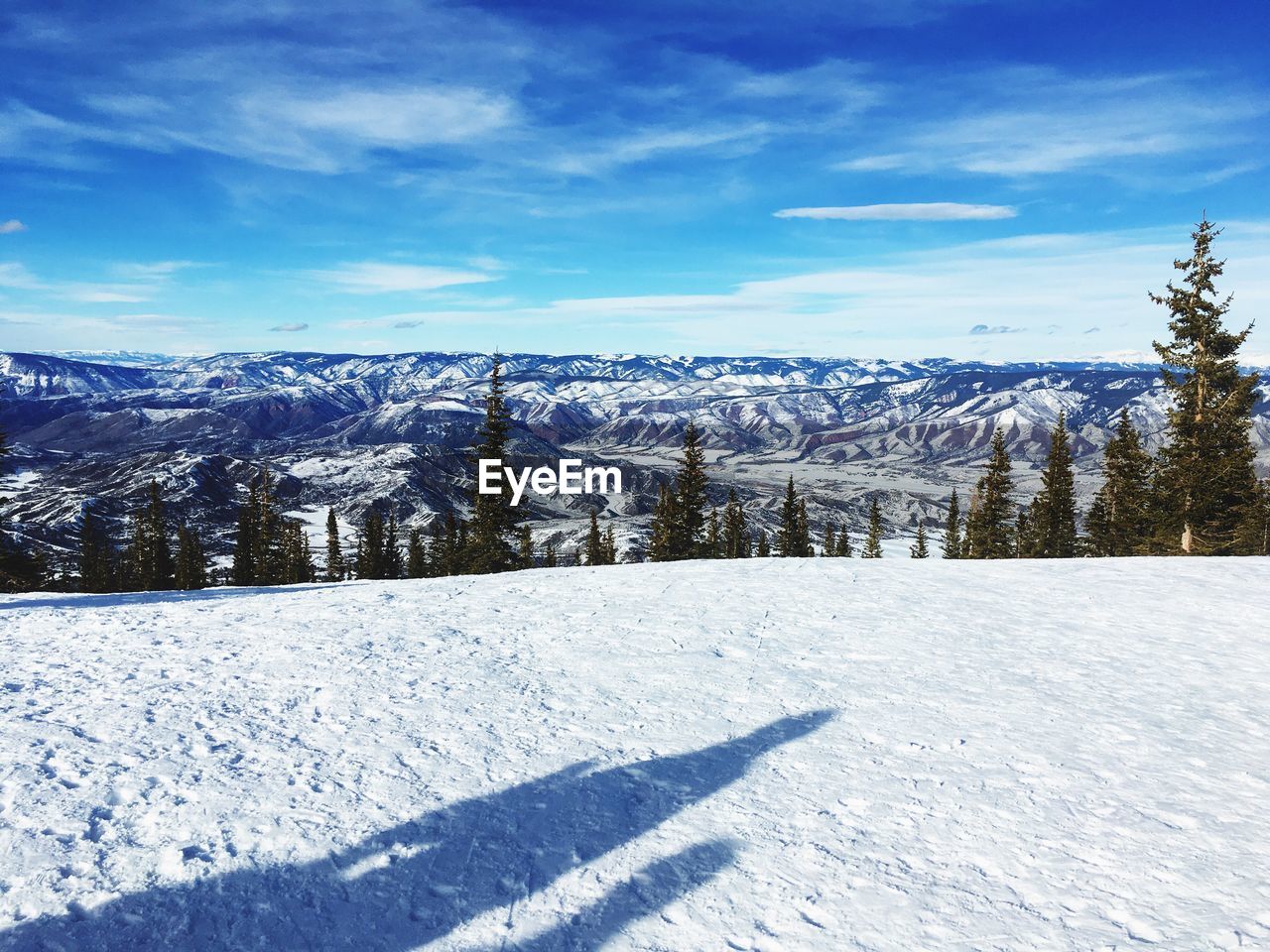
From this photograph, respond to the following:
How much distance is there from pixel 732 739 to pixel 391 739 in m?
3.87

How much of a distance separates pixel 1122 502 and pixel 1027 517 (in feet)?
72.0

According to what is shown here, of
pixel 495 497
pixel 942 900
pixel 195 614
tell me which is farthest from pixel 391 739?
pixel 495 497

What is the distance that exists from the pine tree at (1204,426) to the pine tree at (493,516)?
34.9 meters

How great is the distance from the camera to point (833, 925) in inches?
195

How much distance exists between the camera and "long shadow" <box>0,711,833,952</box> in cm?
459

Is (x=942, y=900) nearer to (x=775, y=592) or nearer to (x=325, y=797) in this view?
(x=325, y=797)

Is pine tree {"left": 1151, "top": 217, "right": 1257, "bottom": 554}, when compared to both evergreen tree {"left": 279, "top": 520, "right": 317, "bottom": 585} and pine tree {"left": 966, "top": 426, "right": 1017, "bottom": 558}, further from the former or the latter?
evergreen tree {"left": 279, "top": 520, "right": 317, "bottom": 585}

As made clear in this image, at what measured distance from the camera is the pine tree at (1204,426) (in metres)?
29.2

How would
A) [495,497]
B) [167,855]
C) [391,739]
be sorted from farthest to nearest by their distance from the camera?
[495,497], [391,739], [167,855]

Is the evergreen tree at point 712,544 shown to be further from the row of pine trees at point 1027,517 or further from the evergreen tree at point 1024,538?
the evergreen tree at point 1024,538

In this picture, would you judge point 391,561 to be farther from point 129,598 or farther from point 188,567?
point 129,598

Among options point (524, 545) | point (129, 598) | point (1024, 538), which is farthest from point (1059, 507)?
point (129, 598)

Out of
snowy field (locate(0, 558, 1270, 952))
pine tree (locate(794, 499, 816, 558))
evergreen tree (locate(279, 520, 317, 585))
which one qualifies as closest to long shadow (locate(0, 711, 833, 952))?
snowy field (locate(0, 558, 1270, 952))

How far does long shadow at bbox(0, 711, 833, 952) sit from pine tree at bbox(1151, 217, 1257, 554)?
33.6 metres
